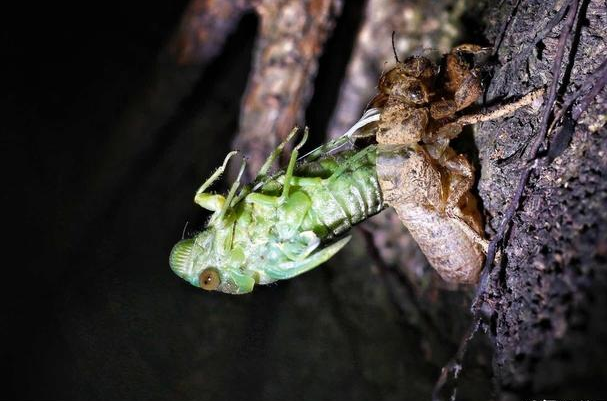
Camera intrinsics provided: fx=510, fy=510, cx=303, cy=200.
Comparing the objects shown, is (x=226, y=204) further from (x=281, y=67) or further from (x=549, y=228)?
(x=281, y=67)

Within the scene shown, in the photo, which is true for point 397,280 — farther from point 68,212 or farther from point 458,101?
point 68,212

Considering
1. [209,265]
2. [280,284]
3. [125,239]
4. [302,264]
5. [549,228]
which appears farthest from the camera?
[280,284]

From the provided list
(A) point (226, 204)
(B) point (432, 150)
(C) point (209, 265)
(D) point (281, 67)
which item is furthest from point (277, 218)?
(D) point (281, 67)

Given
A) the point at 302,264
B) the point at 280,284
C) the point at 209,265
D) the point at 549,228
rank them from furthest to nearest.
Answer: the point at 280,284
the point at 209,265
the point at 302,264
the point at 549,228

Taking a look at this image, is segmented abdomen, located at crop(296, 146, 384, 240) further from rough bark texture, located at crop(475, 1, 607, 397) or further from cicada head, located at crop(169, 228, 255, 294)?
rough bark texture, located at crop(475, 1, 607, 397)

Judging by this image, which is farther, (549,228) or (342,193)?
(342,193)

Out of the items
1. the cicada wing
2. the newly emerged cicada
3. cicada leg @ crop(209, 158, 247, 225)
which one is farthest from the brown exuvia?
cicada leg @ crop(209, 158, 247, 225)

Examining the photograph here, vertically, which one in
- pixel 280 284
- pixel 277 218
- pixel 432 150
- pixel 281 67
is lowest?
pixel 280 284

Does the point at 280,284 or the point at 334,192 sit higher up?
the point at 334,192
